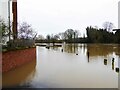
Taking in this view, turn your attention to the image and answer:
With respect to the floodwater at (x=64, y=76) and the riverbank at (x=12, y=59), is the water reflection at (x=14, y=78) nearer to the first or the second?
the floodwater at (x=64, y=76)

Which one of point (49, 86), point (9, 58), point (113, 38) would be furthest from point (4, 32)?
point (113, 38)

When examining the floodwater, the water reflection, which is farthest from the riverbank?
the water reflection

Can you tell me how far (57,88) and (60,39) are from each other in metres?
92.2

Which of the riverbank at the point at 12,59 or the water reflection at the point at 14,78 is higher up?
the riverbank at the point at 12,59

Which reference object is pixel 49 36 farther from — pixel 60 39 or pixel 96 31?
pixel 96 31

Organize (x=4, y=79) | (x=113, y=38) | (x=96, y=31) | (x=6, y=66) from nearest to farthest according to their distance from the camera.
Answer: (x=4, y=79) < (x=6, y=66) < (x=113, y=38) < (x=96, y=31)

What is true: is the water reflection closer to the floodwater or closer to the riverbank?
the floodwater

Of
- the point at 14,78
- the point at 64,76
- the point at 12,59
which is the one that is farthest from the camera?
the point at 12,59

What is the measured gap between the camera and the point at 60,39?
101250 mm

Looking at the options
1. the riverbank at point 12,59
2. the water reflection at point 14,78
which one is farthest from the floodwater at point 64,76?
the riverbank at point 12,59

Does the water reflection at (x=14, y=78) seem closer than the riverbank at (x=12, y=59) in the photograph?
Yes

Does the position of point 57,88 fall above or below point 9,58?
below

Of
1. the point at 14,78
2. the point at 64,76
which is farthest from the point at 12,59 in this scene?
the point at 64,76

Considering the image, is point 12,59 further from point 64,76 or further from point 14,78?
point 64,76
